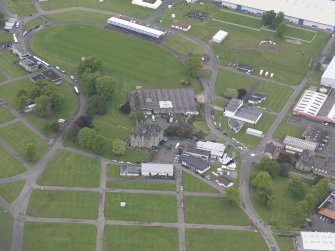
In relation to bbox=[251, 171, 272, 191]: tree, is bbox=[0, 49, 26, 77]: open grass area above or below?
below

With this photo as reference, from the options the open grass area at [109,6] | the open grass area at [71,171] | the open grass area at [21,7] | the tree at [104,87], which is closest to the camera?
the open grass area at [71,171]

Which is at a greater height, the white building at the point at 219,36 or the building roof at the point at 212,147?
the white building at the point at 219,36

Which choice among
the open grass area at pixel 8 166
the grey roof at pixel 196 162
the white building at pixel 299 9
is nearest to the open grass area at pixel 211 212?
the grey roof at pixel 196 162

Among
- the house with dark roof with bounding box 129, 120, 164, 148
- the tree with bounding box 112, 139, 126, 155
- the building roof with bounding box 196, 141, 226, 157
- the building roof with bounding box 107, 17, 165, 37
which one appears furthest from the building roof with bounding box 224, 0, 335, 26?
the tree with bounding box 112, 139, 126, 155

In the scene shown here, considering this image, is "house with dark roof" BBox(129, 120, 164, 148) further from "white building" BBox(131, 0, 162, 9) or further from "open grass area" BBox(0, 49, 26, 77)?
"white building" BBox(131, 0, 162, 9)

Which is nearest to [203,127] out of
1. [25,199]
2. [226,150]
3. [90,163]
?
[226,150]

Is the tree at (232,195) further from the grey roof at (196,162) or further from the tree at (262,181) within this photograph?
the grey roof at (196,162)
